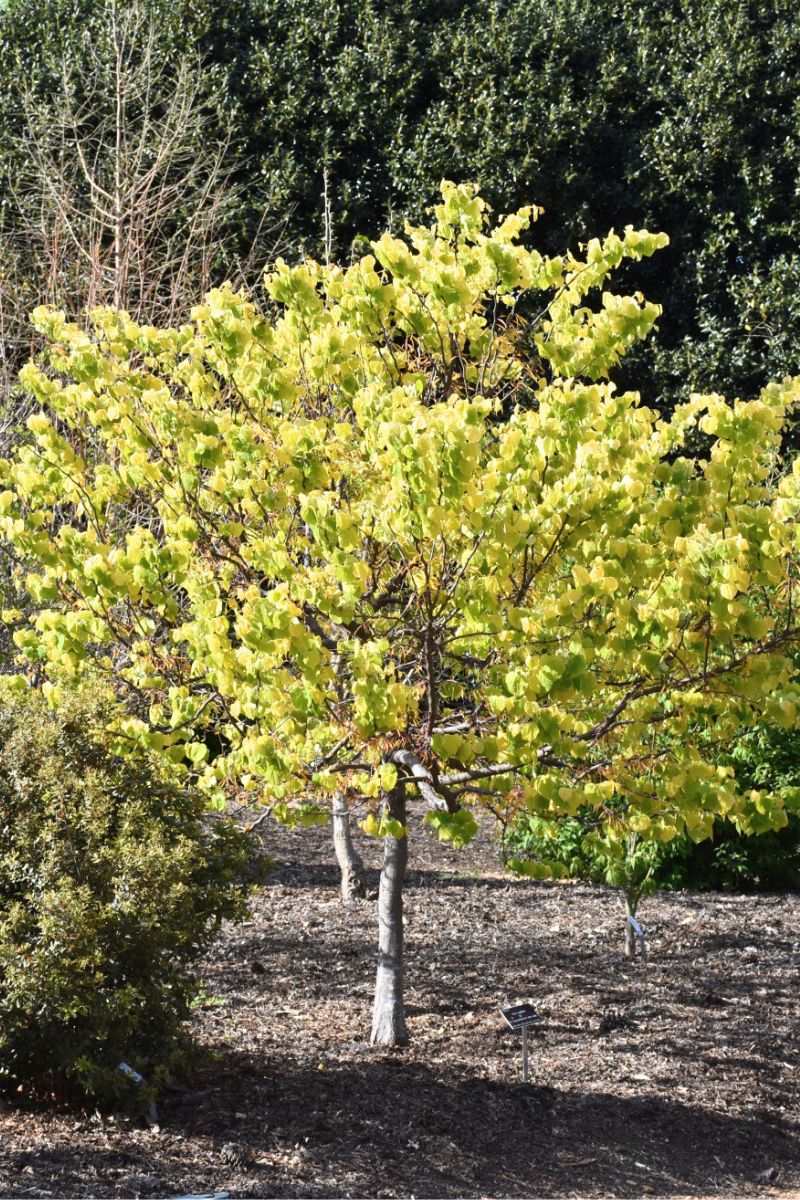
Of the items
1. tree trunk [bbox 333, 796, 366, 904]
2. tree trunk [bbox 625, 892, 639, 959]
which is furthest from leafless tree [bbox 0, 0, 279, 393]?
tree trunk [bbox 625, 892, 639, 959]

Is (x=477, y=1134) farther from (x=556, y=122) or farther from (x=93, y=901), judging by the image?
(x=556, y=122)

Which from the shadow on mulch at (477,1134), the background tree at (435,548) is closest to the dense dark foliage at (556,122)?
the background tree at (435,548)

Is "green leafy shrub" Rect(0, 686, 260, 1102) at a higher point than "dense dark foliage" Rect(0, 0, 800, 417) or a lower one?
lower

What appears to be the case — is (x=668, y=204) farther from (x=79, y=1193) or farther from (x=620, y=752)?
(x=79, y=1193)

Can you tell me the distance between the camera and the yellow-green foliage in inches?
139

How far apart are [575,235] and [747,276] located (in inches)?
72.3

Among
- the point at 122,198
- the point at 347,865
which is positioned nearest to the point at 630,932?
the point at 347,865

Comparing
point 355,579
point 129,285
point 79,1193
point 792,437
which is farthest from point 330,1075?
point 792,437

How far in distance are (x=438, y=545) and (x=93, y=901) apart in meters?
1.76

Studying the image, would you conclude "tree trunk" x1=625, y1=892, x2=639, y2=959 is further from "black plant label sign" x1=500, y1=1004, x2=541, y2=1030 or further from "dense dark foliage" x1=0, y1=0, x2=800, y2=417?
"dense dark foliage" x1=0, y1=0, x2=800, y2=417

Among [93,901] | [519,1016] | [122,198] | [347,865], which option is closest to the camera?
[93,901]

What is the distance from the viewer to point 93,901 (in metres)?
4.26

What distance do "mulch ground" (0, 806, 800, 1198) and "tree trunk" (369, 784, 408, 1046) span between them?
0.12m

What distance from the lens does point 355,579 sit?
11.8 feet
